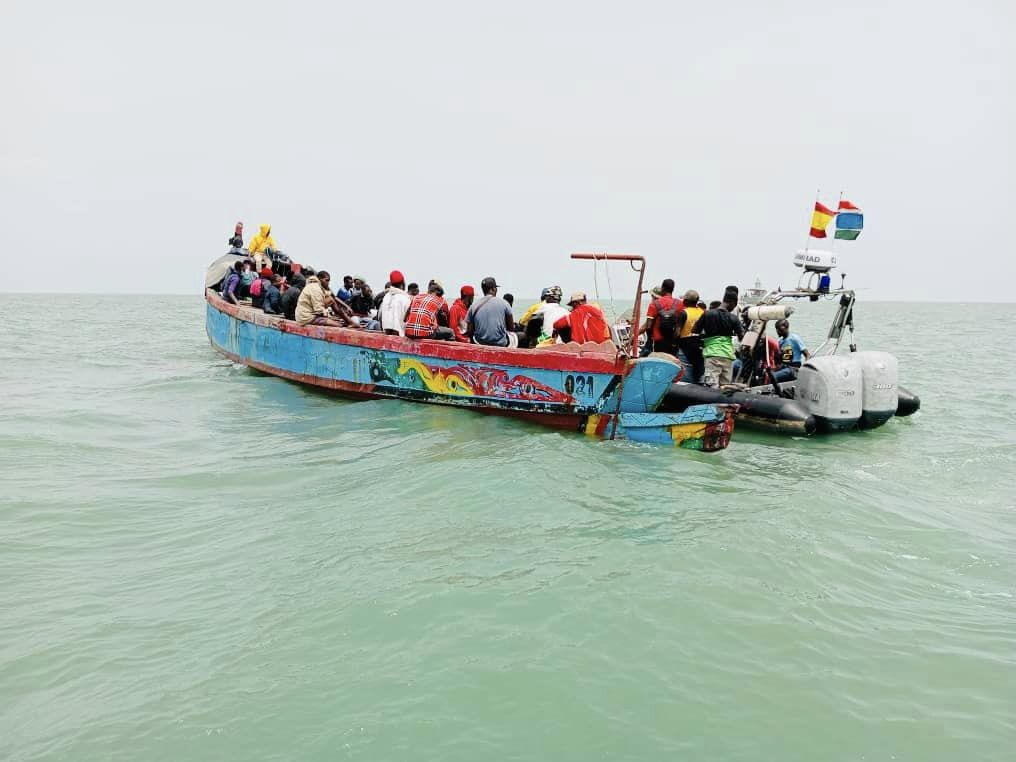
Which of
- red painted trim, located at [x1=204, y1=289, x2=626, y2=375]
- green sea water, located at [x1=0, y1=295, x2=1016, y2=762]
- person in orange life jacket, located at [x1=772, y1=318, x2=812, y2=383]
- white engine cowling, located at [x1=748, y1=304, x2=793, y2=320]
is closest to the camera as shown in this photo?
green sea water, located at [x1=0, y1=295, x2=1016, y2=762]

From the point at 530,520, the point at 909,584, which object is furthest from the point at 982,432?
the point at 530,520

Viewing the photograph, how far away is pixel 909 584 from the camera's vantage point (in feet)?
17.8

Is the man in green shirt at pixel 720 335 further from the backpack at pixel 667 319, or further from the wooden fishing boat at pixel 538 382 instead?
the wooden fishing boat at pixel 538 382

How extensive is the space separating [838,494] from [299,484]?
541 centimetres

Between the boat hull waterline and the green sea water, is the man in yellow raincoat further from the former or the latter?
the green sea water

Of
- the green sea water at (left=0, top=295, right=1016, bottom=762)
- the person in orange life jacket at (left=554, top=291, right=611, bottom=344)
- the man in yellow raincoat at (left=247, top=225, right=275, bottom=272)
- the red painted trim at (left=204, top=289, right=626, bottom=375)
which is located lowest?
the green sea water at (left=0, top=295, right=1016, bottom=762)

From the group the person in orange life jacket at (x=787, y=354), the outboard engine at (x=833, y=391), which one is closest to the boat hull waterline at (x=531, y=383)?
the outboard engine at (x=833, y=391)

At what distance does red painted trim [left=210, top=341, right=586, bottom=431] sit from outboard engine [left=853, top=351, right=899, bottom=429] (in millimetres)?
4586

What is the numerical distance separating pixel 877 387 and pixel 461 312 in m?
6.13

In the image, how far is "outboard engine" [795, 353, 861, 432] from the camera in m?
10.7

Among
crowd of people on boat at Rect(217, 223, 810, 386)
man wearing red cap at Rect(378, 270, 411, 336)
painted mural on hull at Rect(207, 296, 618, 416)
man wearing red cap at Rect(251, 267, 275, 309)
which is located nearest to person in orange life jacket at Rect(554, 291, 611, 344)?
crowd of people on boat at Rect(217, 223, 810, 386)

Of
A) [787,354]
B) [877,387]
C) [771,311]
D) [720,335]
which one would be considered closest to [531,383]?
[720,335]

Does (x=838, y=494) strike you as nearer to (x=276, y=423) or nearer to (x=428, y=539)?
(x=428, y=539)

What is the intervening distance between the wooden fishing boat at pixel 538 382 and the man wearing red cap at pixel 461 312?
2.55 ft
